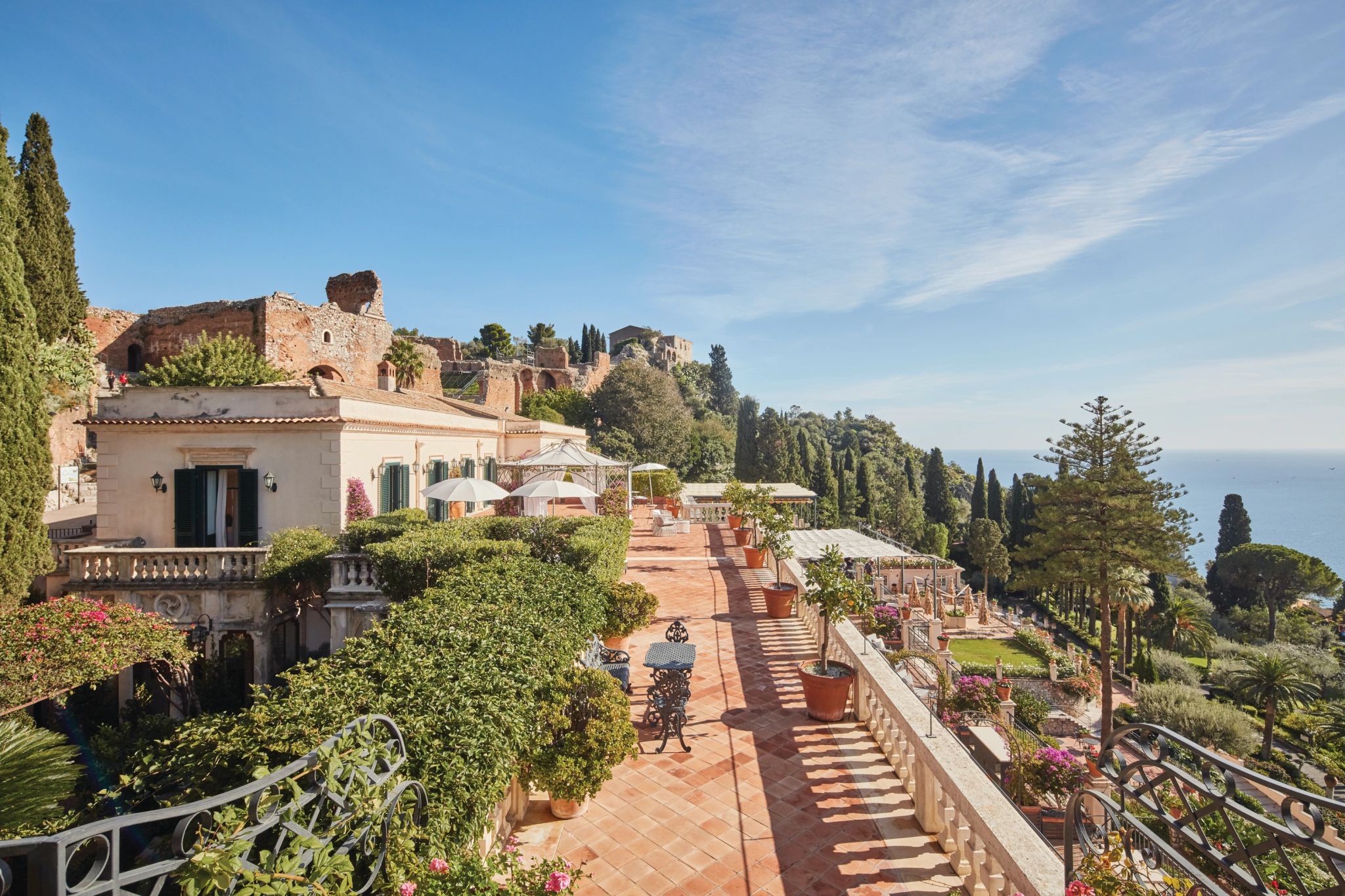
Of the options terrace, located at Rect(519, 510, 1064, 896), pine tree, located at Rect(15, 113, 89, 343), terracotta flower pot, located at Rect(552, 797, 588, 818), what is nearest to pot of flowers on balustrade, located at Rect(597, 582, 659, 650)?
terrace, located at Rect(519, 510, 1064, 896)

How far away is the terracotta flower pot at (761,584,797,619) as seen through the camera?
33.1 feet

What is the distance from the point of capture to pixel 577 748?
4754mm

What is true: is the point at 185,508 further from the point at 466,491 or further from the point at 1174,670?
the point at 1174,670

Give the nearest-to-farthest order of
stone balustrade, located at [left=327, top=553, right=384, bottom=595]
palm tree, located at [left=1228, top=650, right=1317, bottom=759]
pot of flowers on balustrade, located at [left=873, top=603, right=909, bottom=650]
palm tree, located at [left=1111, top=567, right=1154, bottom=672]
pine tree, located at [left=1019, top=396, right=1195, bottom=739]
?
pot of flowers on balustrade, located at [left=873, top=603, right=909, bottom=650] → stone balustrade, located at [left=327, top=553, right=384, bottom=595] → pine tree, located at [left=1019, top=396, right=1195, bottom=739] → palm tree, located at [left=1111, top=567, right=1154, bottom=672] → palm tree, located at [left=1228, top=650, right=1317, bottom=759]

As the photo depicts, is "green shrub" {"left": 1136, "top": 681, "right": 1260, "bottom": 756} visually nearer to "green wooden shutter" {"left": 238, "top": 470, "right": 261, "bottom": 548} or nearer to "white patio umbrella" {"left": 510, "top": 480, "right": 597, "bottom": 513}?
"white patio umbrella" {"left": 510, "top": 480, "right": 597, "bottom": 513}

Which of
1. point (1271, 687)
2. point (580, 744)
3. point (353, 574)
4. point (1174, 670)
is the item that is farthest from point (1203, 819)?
point (1174, 670)

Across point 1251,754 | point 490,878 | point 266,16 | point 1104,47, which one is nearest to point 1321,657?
point 1251,754

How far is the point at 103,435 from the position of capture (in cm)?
1359

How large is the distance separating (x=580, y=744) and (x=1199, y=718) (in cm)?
2924

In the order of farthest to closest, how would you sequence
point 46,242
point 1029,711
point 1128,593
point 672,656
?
point 1128,593 < point 46,242 < point 1029,711 < point 672,656

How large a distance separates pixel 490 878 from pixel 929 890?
292 cm

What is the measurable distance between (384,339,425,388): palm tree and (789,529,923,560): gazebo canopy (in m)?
24.1

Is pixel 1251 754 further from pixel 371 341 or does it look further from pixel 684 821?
pixel 371 341

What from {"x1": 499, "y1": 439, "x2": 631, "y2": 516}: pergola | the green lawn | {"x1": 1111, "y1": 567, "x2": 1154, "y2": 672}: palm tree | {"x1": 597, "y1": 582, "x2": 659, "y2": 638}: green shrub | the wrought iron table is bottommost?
the green lawn
